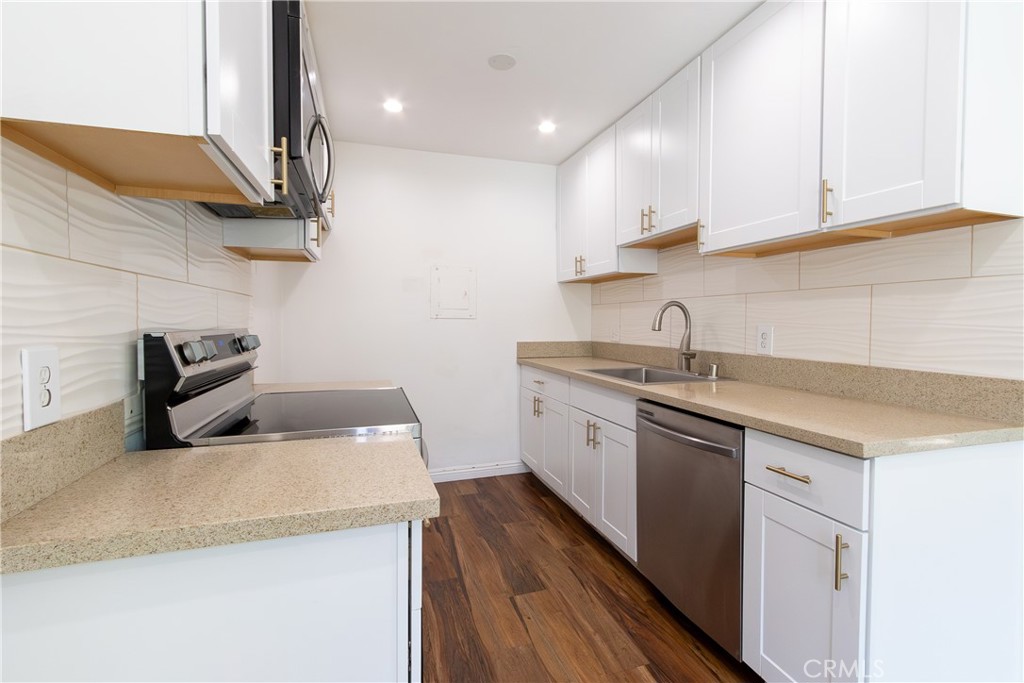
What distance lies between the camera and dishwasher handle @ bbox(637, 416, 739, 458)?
1.41 metres

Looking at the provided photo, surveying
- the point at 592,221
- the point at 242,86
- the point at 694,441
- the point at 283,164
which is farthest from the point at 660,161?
the point at 242,86

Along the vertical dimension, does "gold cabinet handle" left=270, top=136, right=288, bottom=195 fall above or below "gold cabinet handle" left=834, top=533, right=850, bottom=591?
above

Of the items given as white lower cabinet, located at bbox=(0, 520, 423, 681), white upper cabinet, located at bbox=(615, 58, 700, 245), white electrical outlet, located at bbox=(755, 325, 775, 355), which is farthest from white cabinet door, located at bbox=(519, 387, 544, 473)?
white lower cabinet, located at bbox=(0, 520, 423, 681)

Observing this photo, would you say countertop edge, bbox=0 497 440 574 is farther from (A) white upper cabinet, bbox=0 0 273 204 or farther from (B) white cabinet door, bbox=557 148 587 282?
(B) white cabinet door, bbox=557 148 587 282

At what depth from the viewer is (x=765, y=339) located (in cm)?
198

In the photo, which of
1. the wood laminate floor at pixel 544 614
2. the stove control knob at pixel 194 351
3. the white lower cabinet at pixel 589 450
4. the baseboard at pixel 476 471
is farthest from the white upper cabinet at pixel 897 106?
the baseboard at pixel 476 471

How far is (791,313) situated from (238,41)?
2023mm

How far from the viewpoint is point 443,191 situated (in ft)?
10.3

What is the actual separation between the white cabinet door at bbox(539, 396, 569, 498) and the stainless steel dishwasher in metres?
0.77

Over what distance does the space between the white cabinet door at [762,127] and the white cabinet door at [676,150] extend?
5 cm

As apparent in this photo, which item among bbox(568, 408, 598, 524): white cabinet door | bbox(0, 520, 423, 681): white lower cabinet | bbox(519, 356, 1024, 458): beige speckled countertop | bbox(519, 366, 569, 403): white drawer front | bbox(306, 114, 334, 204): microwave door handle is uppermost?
bbox(306, 114, 334, 204): microwave door handle

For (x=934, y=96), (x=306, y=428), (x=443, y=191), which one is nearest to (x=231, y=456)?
(x=306, y=428)

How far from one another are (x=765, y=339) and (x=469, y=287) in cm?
193

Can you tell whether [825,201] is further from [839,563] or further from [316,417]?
[316,417]
